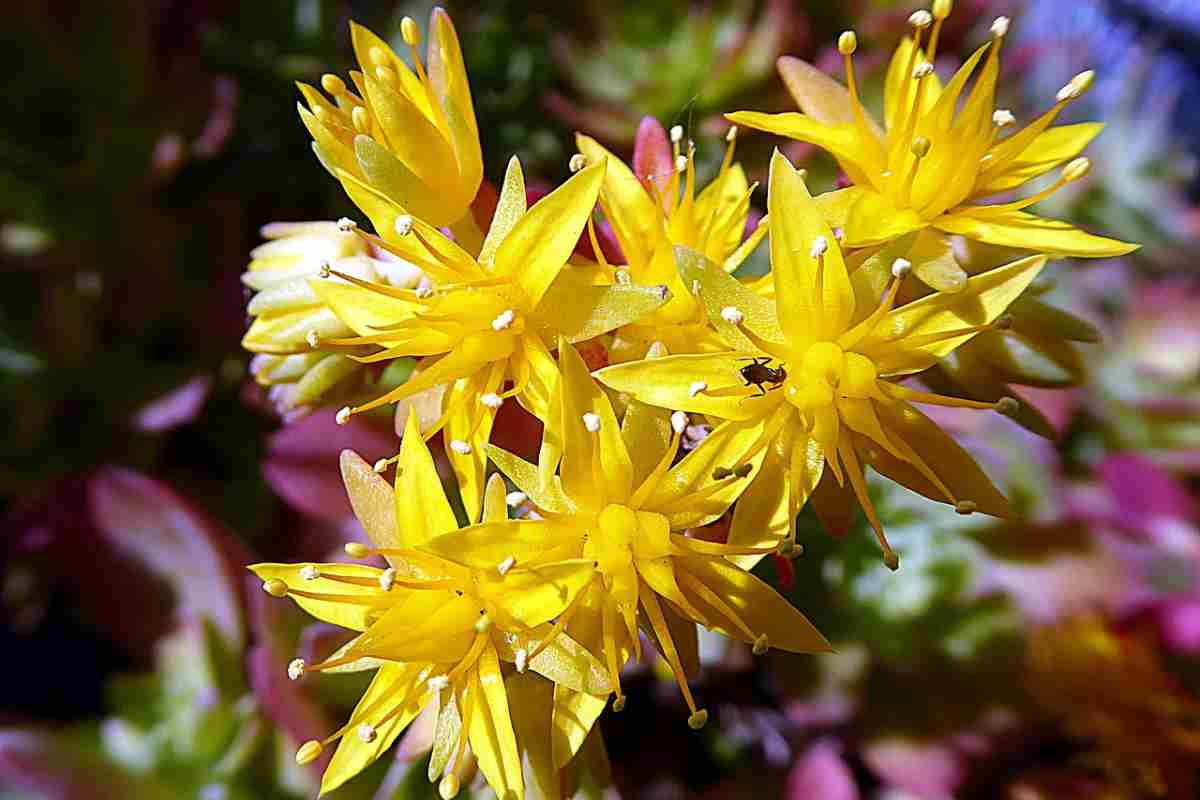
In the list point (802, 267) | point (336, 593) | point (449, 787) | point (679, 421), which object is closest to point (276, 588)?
point (336, 593)

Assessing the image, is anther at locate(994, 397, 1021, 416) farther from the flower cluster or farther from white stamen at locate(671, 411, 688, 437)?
white stamen at locate(671, 411, 688, 437)

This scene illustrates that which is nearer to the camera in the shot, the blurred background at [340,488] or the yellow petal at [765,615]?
the yellow petal at [765,615]

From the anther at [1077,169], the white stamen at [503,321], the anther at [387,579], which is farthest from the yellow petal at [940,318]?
the anther at [387,579]

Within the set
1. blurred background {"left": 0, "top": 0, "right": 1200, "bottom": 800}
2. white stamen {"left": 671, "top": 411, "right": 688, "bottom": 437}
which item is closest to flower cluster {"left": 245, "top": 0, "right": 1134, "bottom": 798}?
white stamen {"left": 671, "top": 411, "right": 688, "bottom": 437}

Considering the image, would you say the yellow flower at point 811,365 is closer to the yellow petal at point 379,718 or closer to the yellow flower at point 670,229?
the yellow flower at point 670,229

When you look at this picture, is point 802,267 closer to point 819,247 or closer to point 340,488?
point 819,247

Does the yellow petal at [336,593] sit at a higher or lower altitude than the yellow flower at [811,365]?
lower
